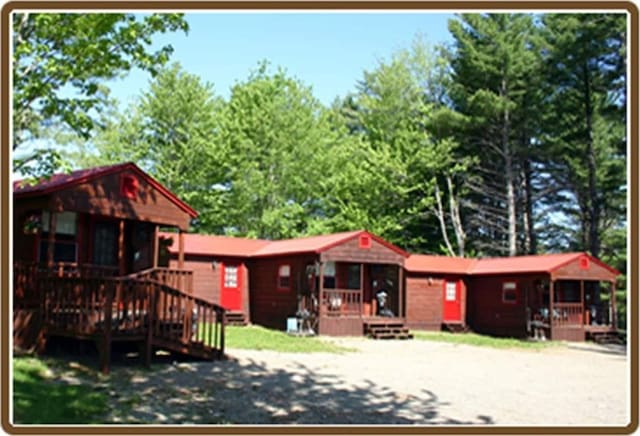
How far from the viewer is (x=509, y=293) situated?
2500cm

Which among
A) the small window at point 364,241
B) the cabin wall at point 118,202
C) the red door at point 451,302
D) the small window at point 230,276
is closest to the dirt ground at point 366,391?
the cabin wall at point 118,202

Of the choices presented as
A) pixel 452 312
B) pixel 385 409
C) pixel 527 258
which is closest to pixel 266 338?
pixel 385 409

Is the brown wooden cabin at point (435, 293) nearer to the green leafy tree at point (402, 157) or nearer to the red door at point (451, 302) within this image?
the red door at point (451, 302)

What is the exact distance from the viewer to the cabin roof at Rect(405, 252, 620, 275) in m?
23.5

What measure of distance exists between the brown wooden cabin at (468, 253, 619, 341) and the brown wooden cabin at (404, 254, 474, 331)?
0.54m

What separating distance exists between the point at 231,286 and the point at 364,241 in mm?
5079

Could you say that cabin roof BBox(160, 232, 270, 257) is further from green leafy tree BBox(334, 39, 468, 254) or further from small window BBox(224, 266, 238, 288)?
green leafy tree BBox(334, 39, 468, 254)

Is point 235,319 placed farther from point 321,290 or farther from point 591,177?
point 591,177

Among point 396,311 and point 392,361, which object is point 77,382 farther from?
point 396,311

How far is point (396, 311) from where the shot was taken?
2372 cm

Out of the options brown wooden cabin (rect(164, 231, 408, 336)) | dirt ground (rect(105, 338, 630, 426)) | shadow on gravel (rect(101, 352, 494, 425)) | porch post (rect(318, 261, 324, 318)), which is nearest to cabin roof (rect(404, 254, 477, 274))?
brown wooden cabin (rect(164, 231, 408, 336))

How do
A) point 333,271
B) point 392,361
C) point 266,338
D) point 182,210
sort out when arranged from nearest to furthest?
point 392,361, point 182,210, point 266,338, point 333,271

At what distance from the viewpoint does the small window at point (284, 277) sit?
21594mm

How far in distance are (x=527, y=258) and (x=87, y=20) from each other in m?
20.3
